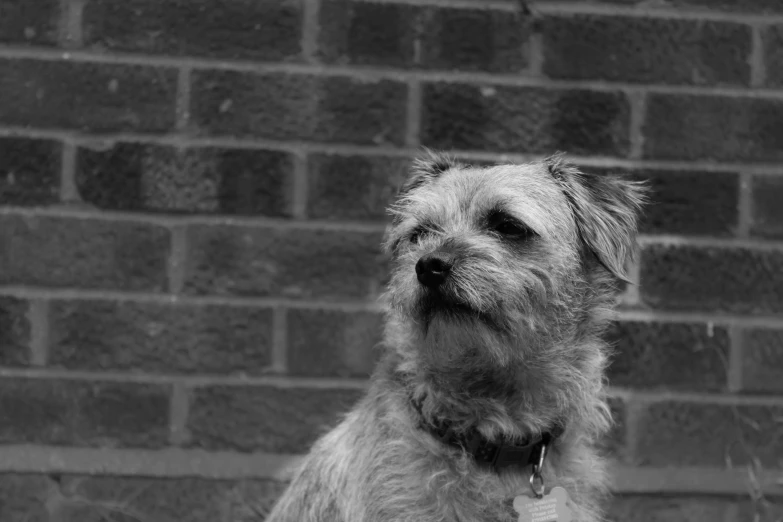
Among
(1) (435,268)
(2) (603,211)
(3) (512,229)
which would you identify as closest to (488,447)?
(1) (435,268)

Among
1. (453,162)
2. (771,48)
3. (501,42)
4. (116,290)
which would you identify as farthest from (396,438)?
(771,48)

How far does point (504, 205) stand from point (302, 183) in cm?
111

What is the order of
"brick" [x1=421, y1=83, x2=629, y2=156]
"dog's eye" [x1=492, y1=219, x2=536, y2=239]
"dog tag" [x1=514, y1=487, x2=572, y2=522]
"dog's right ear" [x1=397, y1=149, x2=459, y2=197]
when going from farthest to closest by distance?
"brick" [x1=421, y1=83, x2=629, y2=156] < "dog's right ear" [x1=397, y1=149, x2=459, y2=197] < "dog's eye" [x1=492, y1=219, x2=536, y2=239] < "dog tag" [x1=514, y1=487, x2=572, y2=522]

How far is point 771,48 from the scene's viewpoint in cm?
377

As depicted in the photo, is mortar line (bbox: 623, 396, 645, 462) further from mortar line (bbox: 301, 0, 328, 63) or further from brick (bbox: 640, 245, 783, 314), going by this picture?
mortar line (bbox: 301, 0, 328, 63)

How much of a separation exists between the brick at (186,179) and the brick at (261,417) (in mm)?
769

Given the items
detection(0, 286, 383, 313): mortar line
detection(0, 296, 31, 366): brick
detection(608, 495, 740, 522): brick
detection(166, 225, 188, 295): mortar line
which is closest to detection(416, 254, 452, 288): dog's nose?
detection(0, 286, 383, 313): mortar line

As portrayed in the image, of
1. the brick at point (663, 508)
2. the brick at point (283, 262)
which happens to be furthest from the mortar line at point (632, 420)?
the brick at point (283, 262)

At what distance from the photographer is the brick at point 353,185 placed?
370 centimetres

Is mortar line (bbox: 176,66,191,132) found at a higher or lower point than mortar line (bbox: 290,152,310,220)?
higher

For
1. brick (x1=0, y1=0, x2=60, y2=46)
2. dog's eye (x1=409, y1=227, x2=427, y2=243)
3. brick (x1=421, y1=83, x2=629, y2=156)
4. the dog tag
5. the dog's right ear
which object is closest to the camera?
the dog tag

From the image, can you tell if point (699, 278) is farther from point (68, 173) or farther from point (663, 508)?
point (68, 173)

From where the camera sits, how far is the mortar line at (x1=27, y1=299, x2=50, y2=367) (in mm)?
3635

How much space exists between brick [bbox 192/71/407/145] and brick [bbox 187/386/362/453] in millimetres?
1092
